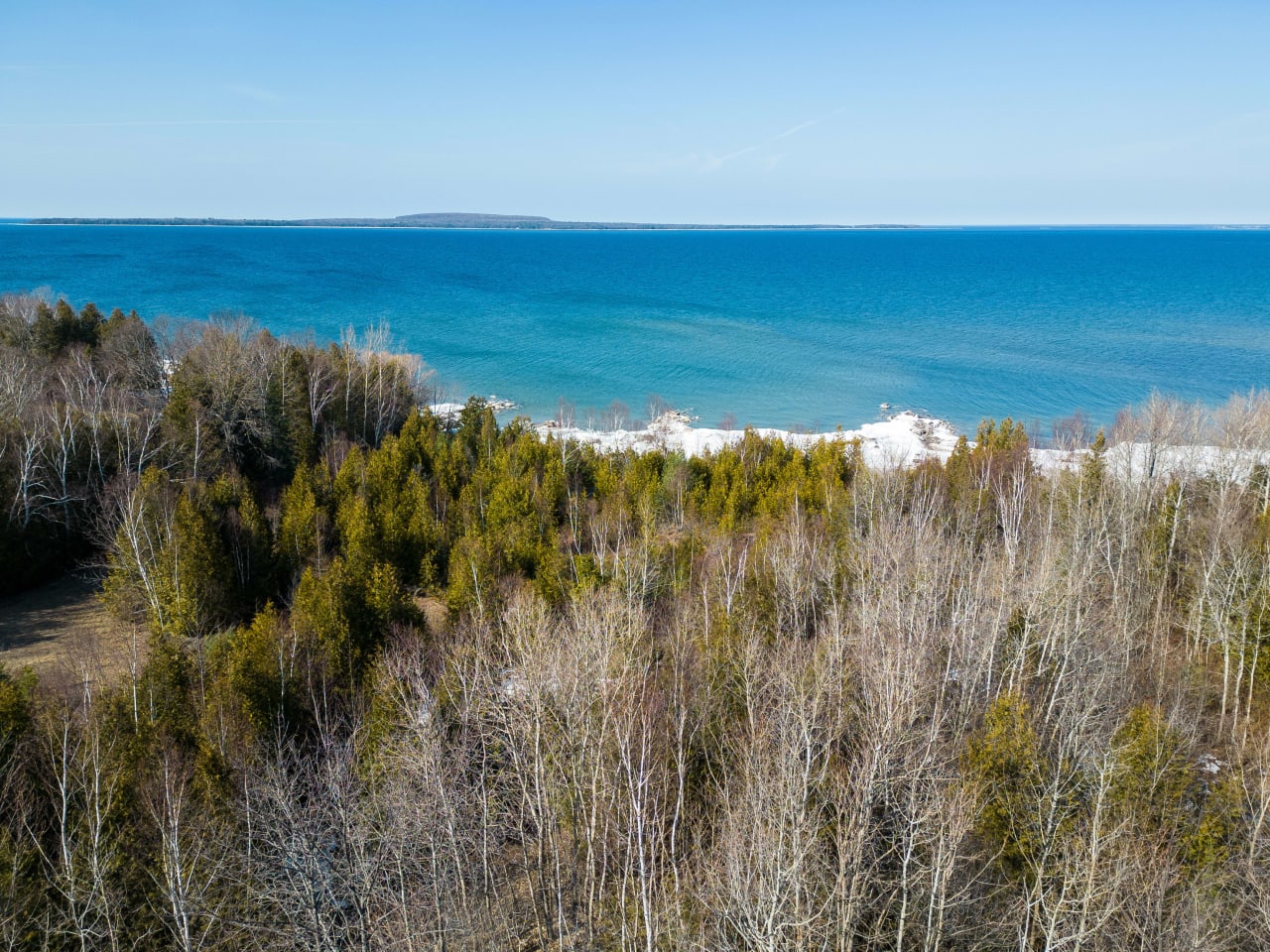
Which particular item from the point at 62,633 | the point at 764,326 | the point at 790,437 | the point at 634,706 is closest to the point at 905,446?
the point at 790,437

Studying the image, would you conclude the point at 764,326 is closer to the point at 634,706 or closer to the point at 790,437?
the point at 790,437

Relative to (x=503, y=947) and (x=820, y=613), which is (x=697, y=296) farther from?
(x=503, y=947)

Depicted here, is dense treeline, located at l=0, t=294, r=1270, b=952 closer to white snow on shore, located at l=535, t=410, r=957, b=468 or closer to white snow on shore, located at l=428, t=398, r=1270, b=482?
white snow on shore, located at l=428, t=398, r=1270, b=482

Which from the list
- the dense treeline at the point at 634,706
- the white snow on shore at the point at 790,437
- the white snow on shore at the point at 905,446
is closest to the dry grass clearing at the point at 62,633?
the dense treeline at the point at 634,706

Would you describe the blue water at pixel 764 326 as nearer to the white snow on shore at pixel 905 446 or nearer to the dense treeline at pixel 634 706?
the white snow on shore at pixel 905 446

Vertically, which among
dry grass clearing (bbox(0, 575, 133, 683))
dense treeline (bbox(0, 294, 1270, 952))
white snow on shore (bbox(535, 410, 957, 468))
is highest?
white snow on shore (bbox(535, 410, 957, 468))

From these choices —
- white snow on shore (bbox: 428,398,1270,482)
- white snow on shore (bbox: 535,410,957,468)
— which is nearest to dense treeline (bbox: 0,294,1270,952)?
white snow on shore (bbox: 428,398,1270,482)
